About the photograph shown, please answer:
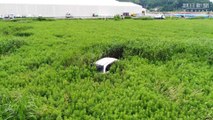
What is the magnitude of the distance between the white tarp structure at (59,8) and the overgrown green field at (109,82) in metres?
28.1

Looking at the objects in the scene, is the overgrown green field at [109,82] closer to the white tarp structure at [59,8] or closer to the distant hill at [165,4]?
the white tarp structure at [59,8]

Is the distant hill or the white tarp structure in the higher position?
the distant hill

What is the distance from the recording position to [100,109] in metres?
3.43

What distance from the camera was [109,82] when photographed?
436 cm

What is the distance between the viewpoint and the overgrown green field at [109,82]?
3.41 meters

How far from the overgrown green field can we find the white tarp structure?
92.0 ft

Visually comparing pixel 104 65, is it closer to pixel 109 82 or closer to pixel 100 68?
pixel 100 68

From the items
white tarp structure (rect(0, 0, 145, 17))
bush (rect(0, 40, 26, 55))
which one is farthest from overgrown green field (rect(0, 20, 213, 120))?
white tarp structure (rect(0, 0, 145, 17))

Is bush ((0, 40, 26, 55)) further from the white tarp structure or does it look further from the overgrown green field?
the white tarp structure

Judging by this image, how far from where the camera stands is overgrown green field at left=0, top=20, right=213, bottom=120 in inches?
134

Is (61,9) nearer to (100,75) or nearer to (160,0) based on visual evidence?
(100,75)

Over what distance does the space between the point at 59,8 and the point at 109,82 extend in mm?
32601

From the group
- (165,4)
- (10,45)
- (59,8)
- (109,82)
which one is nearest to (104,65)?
(109,82)

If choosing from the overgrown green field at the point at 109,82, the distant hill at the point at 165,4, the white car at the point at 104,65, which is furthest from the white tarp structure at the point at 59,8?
the distant hill at the point at 165,4
